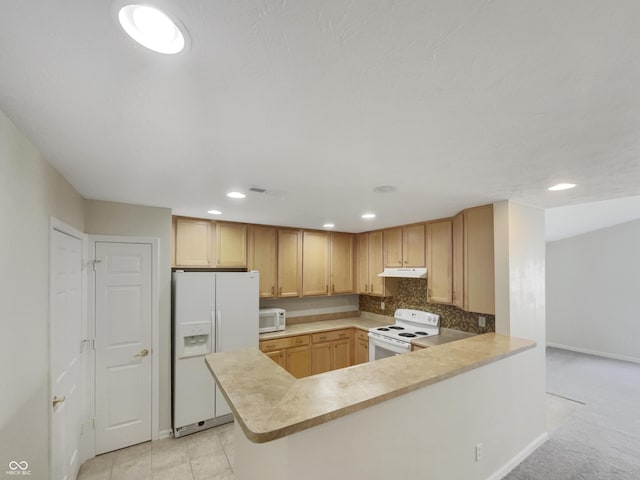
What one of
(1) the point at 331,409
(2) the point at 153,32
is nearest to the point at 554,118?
(2) the point at 153,32

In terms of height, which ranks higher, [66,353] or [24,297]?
[24,297]

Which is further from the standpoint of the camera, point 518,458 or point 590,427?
point 590,427

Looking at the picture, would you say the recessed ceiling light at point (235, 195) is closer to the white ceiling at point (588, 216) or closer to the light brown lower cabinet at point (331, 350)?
the light brown lower cabinet at point (331, 350)

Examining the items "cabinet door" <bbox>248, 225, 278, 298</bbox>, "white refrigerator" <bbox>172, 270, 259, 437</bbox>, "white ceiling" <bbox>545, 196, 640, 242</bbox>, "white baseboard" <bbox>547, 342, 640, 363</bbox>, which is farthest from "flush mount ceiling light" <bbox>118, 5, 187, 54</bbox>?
"white baseboard" <bbox>547, 342, 640, 363</bbox>

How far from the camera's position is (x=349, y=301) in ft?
16.8

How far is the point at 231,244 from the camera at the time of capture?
370cm

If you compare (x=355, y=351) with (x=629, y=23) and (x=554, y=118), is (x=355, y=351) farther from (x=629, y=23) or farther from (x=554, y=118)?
(x=629, y=23)

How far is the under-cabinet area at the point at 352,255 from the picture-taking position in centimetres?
283

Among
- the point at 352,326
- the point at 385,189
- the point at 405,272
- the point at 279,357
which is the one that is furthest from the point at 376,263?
the point at 385,189

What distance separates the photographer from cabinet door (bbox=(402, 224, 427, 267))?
3.69 metres

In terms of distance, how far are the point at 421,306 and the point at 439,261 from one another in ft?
3.13

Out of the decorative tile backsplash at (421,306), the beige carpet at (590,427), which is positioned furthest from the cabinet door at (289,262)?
the beige carpet at (590,427)

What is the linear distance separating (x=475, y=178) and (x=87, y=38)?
2.04 metres

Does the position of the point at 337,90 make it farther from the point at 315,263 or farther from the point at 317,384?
the point at 315,263
